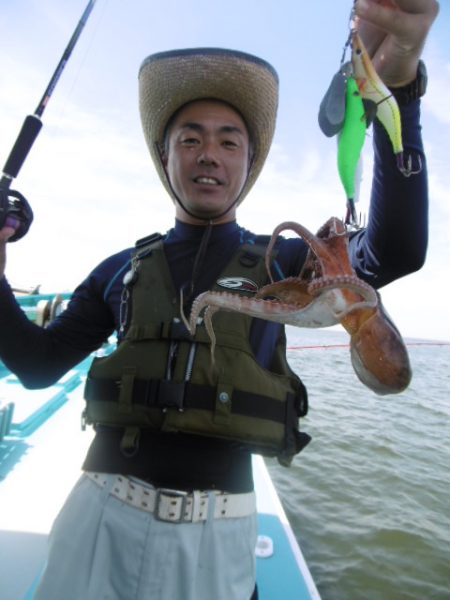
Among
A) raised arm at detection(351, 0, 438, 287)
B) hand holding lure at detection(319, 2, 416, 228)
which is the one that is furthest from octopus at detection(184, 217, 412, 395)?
raised arm at detection(351, 0, 438, 287)

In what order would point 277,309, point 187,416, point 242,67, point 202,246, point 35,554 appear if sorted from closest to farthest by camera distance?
point 277,309, point 187,416, point 202,246, point 242,67, point 35,554

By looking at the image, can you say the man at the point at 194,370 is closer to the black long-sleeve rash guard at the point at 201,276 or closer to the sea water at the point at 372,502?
the black long-sleeve rash guard at the point at 201,276

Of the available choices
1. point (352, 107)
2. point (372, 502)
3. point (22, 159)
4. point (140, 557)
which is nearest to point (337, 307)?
point (352, 107)

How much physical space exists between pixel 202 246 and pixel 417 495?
7.94 meters

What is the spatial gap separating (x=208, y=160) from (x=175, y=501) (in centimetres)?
185

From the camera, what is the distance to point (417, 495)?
801cm

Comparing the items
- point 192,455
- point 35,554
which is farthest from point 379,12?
point 35,554

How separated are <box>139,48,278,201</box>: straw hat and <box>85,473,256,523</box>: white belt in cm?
194

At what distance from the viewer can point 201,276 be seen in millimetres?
2539

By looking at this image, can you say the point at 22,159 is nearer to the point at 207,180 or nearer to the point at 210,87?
the point at 210,87

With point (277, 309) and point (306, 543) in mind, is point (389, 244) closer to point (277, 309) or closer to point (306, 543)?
point (277, 309)

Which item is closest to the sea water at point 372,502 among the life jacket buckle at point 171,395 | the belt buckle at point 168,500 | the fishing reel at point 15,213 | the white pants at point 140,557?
the white pants at point 140,557

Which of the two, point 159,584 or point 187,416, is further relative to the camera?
point 187,416

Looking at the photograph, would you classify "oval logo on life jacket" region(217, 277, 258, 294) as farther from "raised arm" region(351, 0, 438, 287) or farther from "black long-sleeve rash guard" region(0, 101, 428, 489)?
"raised arm" region(351, 0, 438, 287)
